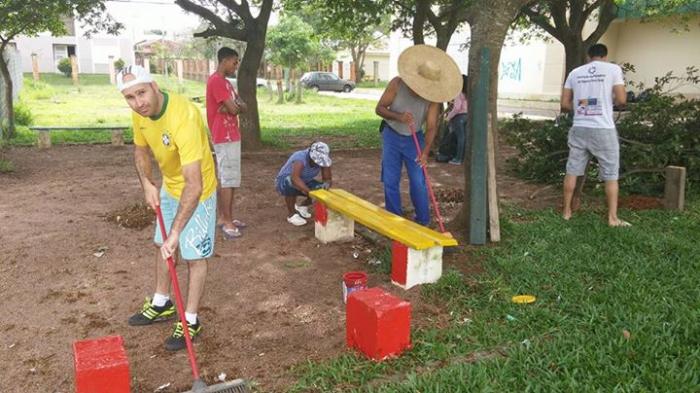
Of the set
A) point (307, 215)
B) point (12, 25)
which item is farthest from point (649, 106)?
point (12, 25)

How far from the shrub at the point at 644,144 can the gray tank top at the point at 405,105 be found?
2.95 m

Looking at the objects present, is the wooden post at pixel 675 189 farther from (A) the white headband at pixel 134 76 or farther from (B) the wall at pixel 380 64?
(B) the wall at pixel 380 64

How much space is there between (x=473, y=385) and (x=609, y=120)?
3.41 meters

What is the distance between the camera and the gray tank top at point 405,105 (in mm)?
4992

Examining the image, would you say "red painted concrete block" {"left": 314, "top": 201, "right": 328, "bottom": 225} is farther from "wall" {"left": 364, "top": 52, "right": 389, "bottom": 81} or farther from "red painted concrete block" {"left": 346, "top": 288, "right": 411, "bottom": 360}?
"wall" {"left": 364, "top": 52, "right": 389, "bottom": 81}

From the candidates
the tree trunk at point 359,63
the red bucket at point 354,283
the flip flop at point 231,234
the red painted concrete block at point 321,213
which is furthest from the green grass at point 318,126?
the tree trunk at point 359,63

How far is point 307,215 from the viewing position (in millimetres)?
6062

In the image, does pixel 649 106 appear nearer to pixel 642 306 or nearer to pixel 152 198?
pixel 642 306

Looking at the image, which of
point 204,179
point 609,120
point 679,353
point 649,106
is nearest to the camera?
point 679,353

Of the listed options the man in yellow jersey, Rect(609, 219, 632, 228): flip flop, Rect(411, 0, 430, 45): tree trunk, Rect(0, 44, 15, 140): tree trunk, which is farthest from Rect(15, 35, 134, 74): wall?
the man in yellow jersey

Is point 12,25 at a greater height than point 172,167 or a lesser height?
greater

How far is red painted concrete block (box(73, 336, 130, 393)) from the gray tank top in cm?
298

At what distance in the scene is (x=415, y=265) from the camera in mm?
4012

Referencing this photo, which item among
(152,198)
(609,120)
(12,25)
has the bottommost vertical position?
(152,198)
